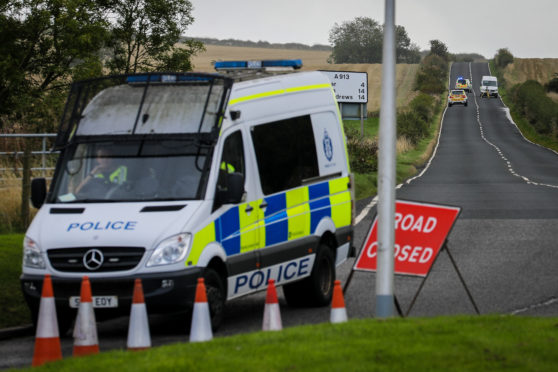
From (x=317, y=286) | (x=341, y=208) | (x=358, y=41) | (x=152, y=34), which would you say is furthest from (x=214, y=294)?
(x=358, y=41)

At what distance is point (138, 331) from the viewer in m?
8.51

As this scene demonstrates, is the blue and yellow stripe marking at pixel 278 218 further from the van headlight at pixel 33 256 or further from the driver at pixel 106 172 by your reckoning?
the van headlight at pixel 33 256

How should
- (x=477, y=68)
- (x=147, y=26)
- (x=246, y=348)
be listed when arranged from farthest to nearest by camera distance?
(x=477, y=68) → (x=147, y=26) → (x=246, y=348)

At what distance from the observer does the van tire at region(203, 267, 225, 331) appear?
9.71m

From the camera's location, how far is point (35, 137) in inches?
910

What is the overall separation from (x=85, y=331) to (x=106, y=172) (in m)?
2.29

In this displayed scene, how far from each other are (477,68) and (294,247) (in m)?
139

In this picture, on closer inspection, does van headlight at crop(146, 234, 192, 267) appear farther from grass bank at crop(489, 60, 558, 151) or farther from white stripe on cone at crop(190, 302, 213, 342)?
grass bank at crop(489, 60, 558, 151)

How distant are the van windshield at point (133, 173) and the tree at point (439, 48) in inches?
5707

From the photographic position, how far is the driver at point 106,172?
34.0ft

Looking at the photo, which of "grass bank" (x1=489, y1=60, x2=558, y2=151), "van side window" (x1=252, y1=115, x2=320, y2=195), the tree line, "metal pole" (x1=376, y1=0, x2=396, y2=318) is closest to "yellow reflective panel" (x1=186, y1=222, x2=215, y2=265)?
"van side window" (x1=252, y1=115, x2=320, y2=195)

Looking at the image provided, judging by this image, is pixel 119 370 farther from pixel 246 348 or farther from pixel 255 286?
pixel 255 286

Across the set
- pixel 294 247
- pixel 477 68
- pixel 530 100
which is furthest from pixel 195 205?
pixel 477 68

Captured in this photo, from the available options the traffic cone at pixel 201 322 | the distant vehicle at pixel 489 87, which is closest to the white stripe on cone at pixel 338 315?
the traffic cone at pixel 201 322
